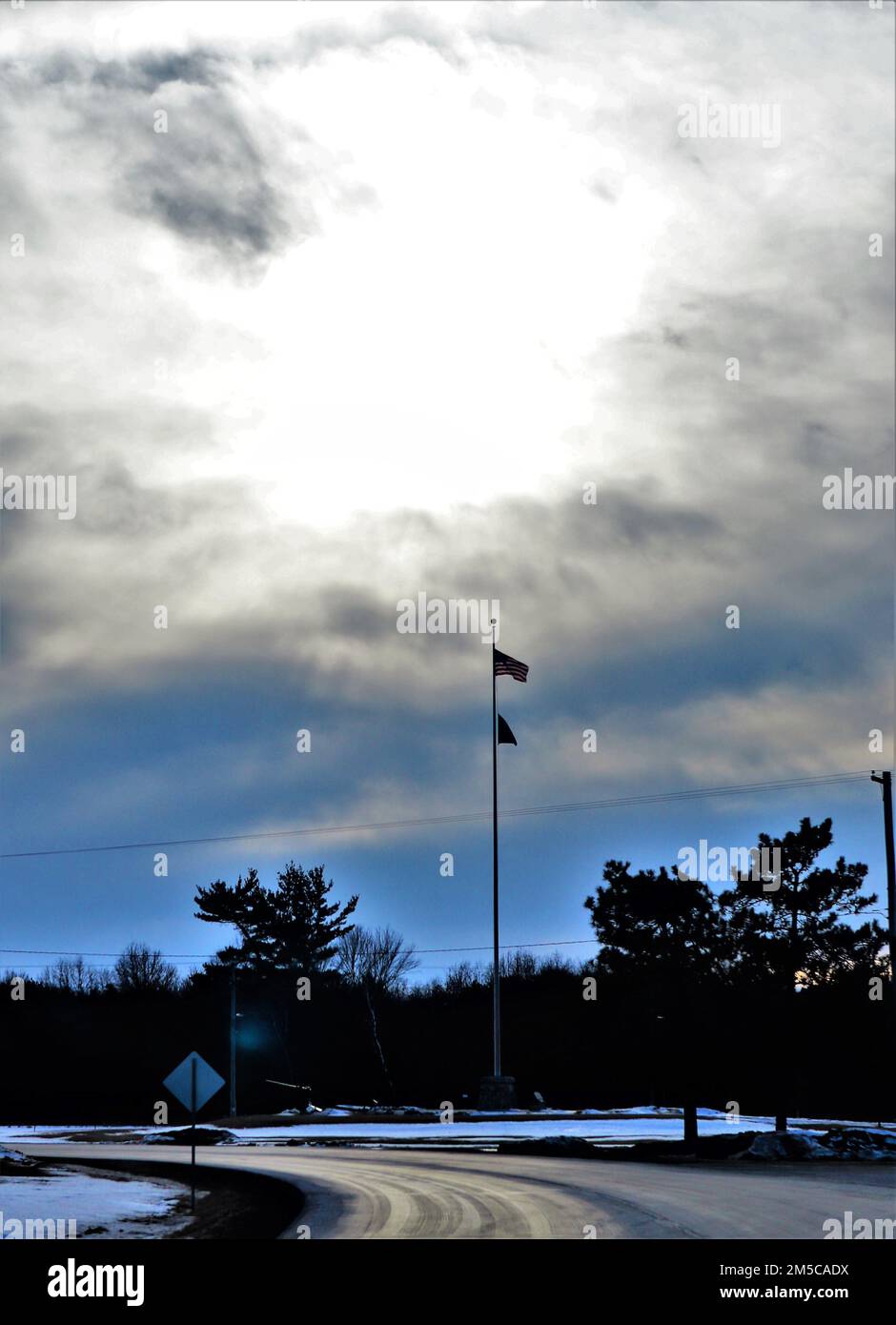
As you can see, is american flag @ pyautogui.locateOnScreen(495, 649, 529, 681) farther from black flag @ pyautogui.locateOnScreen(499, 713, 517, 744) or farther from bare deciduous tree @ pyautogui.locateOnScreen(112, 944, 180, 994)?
bare deciduous tree @ pyautogui.locateOnScreen(112, 944, 180, 994)

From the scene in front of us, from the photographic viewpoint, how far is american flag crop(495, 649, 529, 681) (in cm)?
5212

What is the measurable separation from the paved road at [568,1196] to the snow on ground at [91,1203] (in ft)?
8.08

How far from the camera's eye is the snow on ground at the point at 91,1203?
19122 millimetres

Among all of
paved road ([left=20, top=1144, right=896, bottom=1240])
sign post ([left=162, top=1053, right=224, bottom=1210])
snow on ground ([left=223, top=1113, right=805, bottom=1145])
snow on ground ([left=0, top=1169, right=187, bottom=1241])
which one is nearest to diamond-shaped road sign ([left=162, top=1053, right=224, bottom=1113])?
sign post ([left=162, top=1053, right=224, bottom=1210])

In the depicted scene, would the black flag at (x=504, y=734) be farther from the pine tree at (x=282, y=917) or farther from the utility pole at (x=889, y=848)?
the pine tree at (x=282, y=917)

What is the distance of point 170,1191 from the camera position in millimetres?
27203

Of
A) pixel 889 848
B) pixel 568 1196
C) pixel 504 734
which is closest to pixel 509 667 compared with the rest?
pixel 504 734

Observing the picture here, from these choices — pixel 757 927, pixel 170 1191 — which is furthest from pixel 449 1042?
pixel 170 1191

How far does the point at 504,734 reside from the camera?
5222 centimetres

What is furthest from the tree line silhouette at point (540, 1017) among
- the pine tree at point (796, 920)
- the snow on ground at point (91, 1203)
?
the snow on ground at point (91, 1203)

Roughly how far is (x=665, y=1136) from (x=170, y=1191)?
19445 mm
